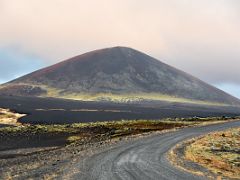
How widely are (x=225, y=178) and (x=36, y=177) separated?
13944mm

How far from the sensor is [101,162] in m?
37.8

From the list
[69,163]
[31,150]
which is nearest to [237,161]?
[69,163]

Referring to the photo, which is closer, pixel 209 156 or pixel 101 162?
pixel 101 162

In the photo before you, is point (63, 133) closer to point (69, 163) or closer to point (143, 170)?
point (69, 163)

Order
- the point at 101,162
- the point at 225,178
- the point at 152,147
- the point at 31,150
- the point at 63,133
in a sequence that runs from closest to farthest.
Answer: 1. the point at 225,178
2. the point at 101,162
3. the point at 152,147
4. the point at 31,150
5. the point at 63,133

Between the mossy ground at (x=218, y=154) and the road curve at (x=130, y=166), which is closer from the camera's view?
the road curve at (x=130, y=166)

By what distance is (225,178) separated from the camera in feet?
100

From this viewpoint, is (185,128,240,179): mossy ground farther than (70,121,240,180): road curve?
Yes

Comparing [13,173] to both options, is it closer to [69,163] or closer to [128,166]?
[69,163]

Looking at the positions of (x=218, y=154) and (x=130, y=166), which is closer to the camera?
(x=130, y=166)

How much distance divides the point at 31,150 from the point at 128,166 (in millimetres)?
30393

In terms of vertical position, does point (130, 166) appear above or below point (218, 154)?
below

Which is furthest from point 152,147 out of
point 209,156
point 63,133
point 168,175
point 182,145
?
point 63,133

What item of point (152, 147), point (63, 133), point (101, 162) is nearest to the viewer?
point (101, 162)
